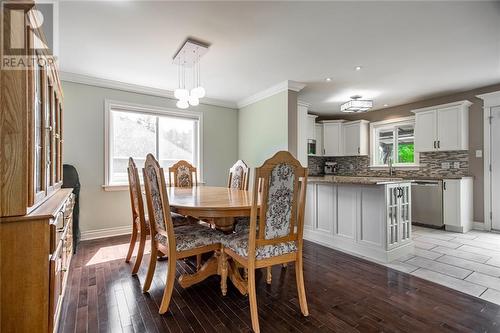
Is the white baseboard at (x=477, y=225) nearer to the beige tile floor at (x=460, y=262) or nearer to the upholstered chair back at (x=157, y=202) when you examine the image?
the beige tile floor at (x=460, y=262)

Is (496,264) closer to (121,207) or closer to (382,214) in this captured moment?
(382,214)

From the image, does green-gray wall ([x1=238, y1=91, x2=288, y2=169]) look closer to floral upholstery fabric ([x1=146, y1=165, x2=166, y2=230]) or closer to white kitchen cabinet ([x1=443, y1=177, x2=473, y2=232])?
floral upholstery fabric ([x1=146, y1=165, x2=166, y2=230])

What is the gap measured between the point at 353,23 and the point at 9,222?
284 centimetres

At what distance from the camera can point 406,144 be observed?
5.20m

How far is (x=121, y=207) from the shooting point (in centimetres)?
380

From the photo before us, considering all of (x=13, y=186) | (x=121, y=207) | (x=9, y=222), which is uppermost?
(x=13, y=186)

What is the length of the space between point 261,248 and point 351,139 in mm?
5012

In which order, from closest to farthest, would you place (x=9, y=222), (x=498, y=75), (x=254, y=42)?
1. (x=9, y=222)
2. (x=254, y=42)
3. (x=498, y=75)

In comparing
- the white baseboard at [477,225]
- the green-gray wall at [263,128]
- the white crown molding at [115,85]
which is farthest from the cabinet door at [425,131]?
the white crown molding at [115,85]

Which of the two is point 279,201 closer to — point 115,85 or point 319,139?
point 115,85

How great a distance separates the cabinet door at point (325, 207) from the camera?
333 centimetres

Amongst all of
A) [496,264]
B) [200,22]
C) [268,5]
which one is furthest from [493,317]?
[200,22]

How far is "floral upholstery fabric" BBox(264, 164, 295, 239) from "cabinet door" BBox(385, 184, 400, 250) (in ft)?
5.47

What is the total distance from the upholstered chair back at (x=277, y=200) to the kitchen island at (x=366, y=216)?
1469 millimetres
